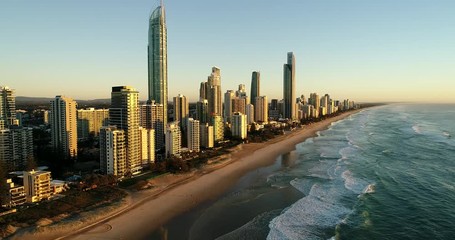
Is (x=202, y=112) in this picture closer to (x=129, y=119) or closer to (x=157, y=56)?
(x=157, y=56)

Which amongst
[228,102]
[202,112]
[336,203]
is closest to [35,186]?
[336,203]

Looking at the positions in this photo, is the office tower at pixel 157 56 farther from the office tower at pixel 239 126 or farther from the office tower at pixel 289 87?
the office tower at pixel 289 87

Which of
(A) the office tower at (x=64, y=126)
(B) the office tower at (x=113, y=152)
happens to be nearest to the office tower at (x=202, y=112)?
(A) the office tower at (x=64, y=126)

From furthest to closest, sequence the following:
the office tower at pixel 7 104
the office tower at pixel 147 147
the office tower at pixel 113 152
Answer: the office tower at pixel 7 104
the office tower at pixel 147 147
the office tower at pixel 113 152

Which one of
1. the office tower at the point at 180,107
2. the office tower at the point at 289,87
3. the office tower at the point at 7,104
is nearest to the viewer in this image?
the office tower at the point at 7,104

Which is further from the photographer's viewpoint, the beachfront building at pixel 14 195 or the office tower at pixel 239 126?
the office tower at pixel 239 126

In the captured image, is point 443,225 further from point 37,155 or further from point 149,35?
point 149,35

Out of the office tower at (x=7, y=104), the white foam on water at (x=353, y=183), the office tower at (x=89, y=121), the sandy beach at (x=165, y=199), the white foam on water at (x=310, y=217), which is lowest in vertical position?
the sandy beach at (x=165, y=199)

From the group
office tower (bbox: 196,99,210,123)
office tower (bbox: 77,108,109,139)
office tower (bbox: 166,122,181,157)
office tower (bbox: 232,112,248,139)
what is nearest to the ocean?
office tower (bbox: 166,122,181,157)
